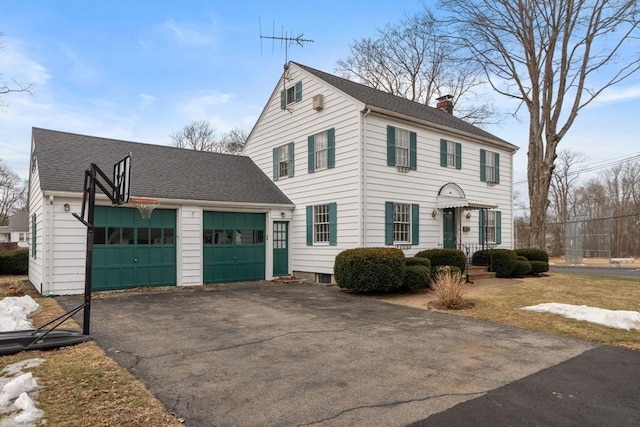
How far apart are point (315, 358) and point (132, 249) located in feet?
27.8

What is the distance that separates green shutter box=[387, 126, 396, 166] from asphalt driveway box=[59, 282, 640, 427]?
18.1ft

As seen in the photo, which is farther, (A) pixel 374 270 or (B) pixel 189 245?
(B) pixel 189 245

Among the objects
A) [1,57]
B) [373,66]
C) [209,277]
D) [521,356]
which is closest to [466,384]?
[521,356]

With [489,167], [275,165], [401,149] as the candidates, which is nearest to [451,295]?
[401,149]

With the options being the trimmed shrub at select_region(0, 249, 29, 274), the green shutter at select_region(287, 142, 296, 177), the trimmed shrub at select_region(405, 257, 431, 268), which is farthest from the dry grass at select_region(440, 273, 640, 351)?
the trimmed shrub at select_region(0, 249, 29, 274)

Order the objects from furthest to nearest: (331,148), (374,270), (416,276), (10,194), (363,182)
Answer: (10,194) → (331,148) → (363,182) → (416,276) → (374,270)

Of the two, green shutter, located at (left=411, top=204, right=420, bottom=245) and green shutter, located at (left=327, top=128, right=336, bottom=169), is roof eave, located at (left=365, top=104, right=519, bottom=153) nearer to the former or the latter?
green shutter, located at (left=327, top=128, right=336, bottom=169)

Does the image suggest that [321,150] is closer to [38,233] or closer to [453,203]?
[453,203]

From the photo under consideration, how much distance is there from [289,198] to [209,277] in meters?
4.17

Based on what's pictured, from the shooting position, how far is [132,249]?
1158 centimetres

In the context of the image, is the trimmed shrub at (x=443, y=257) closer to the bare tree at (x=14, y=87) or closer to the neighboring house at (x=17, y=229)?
the bare tree at (x=14, y=87)

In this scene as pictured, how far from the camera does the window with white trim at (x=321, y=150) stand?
43.7 ft

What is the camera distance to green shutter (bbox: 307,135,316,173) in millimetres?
13758

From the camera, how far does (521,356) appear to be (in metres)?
5.31
